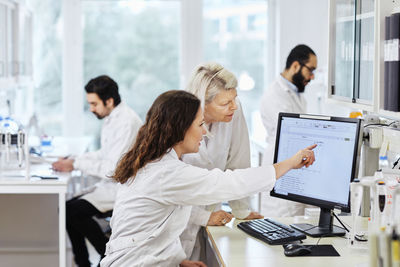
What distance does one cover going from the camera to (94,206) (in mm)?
3621

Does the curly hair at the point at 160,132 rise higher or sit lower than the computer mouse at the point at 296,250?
higher

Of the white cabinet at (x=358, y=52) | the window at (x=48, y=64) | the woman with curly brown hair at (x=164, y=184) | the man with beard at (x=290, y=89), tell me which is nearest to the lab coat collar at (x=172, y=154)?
the woman with curly brown hair at (x=164, y=184)

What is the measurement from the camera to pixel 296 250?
1.85m

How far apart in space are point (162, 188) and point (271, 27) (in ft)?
13.8

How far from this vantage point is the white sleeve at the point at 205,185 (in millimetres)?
1899

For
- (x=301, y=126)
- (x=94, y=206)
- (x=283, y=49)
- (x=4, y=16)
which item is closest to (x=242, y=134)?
(x=301, y=126)

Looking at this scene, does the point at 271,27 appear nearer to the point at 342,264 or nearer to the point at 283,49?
the point at 283,49

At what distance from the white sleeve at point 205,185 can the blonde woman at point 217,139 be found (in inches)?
13.9

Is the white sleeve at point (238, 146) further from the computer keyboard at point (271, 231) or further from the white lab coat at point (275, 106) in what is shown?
the white lab coat at point (275, 106)

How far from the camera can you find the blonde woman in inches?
91.0

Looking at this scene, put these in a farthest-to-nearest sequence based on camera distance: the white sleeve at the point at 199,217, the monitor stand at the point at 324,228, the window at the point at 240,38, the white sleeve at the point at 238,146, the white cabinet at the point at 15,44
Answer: the window at the point at 240,38, the white cabinet at the point at 15,44, the white sleeve at the point at 238,146, the white sleeve at the point at 199,217, the monitor stand at the point at 324,228

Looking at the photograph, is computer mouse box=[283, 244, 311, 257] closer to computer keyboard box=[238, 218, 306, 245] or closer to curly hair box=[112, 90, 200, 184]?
computer keyboard box=[238, 218, 306, 245]

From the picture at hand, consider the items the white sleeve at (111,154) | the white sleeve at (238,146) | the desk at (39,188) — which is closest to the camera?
the white sleeve at (238,146)

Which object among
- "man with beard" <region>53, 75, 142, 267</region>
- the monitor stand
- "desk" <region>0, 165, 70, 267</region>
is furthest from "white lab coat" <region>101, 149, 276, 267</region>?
"man with beard" <region>53, 75, 142, 267</region>
